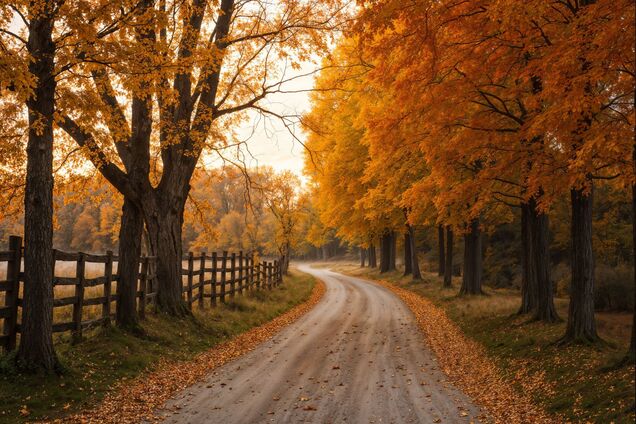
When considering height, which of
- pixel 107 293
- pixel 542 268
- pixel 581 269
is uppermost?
pixel 581 269

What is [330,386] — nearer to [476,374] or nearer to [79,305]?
[476,374]

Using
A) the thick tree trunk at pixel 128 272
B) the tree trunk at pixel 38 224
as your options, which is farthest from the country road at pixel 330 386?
the thick tree trunk at pixel 128 272

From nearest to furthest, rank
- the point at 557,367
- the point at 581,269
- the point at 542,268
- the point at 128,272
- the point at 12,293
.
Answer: the point at 12,293 < the point at 557,367 < the point at 581,269 < the point at 128,272 < the point at 542,268

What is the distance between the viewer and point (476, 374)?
9227 millimetres

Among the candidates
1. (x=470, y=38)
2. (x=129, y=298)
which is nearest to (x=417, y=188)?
(x=470, y=38)

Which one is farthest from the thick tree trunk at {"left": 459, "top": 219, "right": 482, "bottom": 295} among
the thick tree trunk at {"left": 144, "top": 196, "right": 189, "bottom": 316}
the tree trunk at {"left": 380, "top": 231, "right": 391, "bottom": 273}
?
the tree trunk at {"left": 380, "top": 231, "right": 391, "bottom": 273}

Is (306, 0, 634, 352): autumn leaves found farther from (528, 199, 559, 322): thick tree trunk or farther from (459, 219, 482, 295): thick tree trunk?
(459, 219, 482, 295): thick tree trunk

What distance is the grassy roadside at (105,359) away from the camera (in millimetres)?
6859

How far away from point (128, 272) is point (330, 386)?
5.87 m

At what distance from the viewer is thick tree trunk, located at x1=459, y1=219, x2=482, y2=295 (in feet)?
70.0

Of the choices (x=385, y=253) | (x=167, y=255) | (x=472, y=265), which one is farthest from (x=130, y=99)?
(x=385, y=253)

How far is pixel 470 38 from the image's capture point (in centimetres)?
989

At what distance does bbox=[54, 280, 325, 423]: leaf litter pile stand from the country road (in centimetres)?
28

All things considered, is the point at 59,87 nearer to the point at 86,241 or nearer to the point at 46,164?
the point at 46,164
